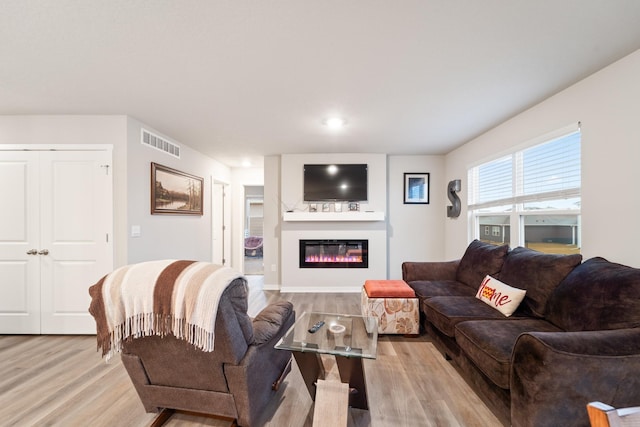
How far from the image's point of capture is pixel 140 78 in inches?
87.7

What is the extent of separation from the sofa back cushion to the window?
72cm

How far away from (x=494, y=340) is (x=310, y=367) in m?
1.20

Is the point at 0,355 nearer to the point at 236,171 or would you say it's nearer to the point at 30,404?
the point at 30,404

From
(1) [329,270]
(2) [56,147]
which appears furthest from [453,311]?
(2) [56,147]

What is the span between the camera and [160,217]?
3.61 meters

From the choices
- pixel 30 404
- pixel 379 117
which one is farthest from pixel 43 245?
pixel 379 117

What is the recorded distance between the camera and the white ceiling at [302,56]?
4.97 feet

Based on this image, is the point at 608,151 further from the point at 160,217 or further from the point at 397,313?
the point at 160,217

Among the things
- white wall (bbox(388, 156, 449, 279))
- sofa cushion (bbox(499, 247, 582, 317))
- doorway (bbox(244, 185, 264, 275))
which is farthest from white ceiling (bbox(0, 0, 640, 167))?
doorway (bbox(244, 185, 264, 275))

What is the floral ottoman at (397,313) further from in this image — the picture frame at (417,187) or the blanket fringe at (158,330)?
the picture frame at (417,187)

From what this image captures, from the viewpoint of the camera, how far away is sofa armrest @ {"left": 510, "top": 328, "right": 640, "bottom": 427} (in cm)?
126

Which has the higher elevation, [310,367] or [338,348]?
[338,348]

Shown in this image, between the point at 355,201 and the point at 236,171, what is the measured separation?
120 inches

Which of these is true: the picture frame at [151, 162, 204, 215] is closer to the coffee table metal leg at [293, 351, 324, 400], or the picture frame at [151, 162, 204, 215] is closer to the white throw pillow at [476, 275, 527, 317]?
the coffee table metal leg at [293, 351, 324, 400]
